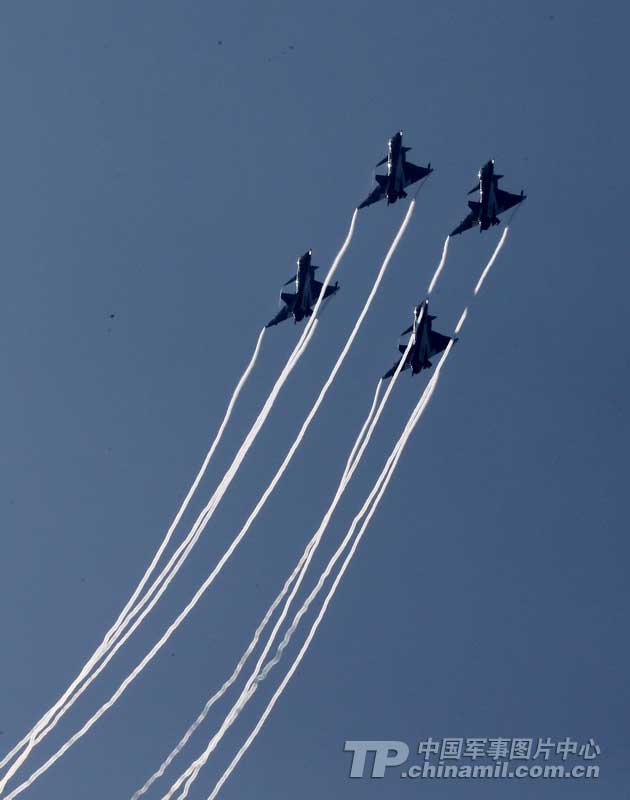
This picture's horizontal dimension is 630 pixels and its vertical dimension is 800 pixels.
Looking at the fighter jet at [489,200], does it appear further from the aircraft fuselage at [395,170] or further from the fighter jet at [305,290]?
the fighter jet at [305,290]

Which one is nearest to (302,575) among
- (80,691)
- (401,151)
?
(80,691)

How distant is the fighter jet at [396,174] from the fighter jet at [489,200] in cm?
106

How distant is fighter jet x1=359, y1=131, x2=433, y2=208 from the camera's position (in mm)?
22891

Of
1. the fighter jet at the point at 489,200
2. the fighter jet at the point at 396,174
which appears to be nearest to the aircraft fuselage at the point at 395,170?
the fighter jet at the point at 396,174

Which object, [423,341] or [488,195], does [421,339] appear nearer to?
[423,341]

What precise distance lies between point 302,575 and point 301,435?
293 cm

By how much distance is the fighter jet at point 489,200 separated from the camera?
2295 centimetres

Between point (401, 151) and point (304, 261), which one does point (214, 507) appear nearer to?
point (304, 261)

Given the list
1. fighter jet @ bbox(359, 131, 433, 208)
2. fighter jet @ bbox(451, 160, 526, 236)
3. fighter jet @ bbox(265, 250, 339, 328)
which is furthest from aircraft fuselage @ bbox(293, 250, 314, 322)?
fighter jet @ bbox(451, 160, 526, 236)

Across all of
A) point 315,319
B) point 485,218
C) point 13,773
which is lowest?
point 13,773

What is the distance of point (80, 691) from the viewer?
79.0ft

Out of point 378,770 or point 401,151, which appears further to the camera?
point 378,770

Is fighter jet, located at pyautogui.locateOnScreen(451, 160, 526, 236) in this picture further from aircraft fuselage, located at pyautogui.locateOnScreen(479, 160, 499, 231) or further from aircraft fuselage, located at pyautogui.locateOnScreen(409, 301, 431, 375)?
aircraft fuselage, located at pyautogui.locateOnScreen(409, 301, 431, 375)

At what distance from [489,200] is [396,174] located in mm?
1861
